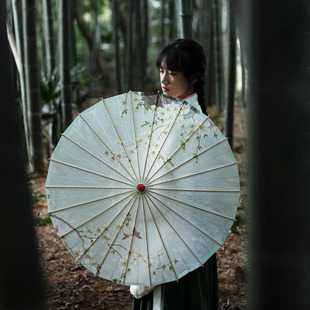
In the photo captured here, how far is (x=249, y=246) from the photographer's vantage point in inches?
56.9

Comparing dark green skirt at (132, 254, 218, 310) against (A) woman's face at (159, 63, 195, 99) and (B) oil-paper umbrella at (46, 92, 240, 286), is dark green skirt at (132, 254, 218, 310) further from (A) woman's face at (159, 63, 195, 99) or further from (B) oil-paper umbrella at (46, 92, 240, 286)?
(A) woman's face at (159, 63, 195, 99)

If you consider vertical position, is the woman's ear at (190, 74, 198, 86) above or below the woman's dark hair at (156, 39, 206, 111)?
below

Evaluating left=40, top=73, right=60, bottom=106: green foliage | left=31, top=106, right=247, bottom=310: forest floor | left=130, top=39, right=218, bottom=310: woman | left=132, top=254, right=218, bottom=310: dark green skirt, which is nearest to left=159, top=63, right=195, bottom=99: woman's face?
left=130, top=39, right=218, bottom=310: woman

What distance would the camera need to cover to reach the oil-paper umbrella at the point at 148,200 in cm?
160

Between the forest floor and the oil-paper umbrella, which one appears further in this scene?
the forest floor

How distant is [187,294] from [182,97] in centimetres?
84

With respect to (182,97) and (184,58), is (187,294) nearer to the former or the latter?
(182,97)

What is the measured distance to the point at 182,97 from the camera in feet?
6.12

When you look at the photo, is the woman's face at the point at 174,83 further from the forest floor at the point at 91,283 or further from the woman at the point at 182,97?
the forest floor at the point at 91,283

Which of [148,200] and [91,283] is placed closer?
[148,200]

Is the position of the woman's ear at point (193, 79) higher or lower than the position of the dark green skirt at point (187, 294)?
higher

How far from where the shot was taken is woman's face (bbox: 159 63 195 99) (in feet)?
5.98

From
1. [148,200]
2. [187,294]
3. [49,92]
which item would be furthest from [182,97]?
[49,92]

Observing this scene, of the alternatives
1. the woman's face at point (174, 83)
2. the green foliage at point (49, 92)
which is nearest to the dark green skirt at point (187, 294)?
the woman's face at point (174, 83)
